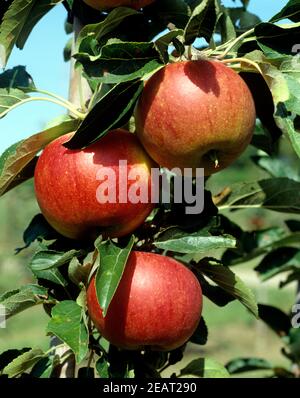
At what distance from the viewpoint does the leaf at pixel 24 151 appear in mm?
1146

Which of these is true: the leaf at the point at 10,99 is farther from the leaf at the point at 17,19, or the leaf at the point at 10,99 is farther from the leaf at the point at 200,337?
the leaf at the point at 200,337

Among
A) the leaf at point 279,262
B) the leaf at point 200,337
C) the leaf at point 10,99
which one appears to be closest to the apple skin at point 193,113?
the leaf at point 10,99

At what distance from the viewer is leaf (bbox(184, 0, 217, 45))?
1.04 m

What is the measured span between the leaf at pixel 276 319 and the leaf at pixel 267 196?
701 millimetres

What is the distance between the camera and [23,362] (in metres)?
1.20

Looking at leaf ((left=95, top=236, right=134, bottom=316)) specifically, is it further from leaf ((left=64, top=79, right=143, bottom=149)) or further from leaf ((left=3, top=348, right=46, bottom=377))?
leaf ((left=3, top=348, right=46, bottom=377))

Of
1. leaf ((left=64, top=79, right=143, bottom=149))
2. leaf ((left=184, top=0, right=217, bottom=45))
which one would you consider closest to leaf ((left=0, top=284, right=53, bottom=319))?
leaf ((left=64, top=79, right=143, bottom=149))

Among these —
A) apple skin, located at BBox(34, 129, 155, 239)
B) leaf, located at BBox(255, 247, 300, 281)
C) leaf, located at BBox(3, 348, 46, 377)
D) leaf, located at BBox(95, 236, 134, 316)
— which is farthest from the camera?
leaf, located at BBox(255, 247, 300, 281)

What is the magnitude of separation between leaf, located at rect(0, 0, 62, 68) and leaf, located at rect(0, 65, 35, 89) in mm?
56

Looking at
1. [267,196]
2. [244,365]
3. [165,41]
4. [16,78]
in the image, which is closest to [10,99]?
[16,78]

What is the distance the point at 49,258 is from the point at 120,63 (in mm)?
356

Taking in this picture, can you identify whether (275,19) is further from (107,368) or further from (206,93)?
(107,368)

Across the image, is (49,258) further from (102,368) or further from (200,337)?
(200,337)
